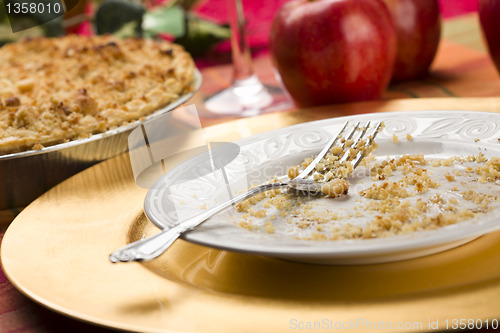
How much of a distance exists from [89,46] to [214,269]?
2.65ft

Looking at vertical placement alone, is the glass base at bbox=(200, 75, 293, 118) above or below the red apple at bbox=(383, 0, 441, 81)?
below

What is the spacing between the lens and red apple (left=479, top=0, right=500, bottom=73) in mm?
930

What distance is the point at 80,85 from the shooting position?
0.98 m

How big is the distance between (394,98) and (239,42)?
33cm

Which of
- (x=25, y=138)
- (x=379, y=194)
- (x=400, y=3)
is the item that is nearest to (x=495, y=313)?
(x=379, y=194)

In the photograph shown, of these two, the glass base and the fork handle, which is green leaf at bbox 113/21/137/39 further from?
the fork handle

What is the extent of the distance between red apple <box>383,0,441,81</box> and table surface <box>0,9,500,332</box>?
3cm

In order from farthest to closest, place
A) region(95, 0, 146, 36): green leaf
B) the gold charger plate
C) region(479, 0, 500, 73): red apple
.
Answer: region(95, 0, 146, 36): green leaf, region(479, 0, 500, 73): red apple, the gold charger plate

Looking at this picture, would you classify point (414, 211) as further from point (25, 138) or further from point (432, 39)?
point (432, 39)

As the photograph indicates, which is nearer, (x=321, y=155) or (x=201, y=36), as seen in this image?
(x=321, y=155)

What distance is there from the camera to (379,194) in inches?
21.9

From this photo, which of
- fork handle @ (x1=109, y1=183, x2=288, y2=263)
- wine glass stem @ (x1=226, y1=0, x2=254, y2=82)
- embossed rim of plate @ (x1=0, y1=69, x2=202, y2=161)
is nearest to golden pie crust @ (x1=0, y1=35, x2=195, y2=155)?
embossed rim of plate @ (x1=0, y1=69, x2=202, y2=161)

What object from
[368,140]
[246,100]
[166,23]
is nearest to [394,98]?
[246,100]

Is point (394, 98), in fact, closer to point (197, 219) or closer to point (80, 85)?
point (80, 85)
